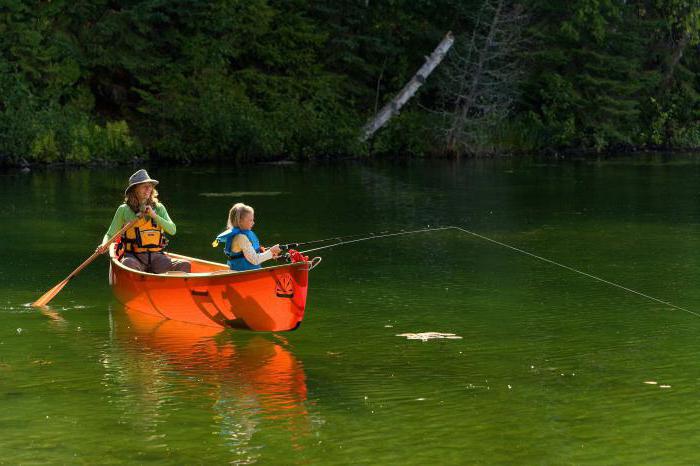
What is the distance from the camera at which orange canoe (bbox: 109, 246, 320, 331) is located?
10.9 meters

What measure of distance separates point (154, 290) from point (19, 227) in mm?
8033

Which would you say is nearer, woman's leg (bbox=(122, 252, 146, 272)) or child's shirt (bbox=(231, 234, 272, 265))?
child's shirt (bbox=(231, 234, 272, 265))

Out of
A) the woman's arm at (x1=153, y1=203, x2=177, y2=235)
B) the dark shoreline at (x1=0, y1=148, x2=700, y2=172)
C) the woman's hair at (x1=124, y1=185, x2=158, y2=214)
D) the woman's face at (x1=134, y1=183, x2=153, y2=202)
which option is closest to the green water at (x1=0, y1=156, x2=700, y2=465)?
the woman's arm at (x1=153, y1=203, x2=177, y2=235)

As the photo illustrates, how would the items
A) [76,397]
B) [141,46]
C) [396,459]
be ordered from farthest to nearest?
[141,46], [76,397], [396,459]

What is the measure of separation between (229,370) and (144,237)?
319cm

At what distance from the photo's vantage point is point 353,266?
50.6 feet

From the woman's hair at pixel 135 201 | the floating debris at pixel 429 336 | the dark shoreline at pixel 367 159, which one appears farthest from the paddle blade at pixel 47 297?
the dark shoreline at pixel 367 159

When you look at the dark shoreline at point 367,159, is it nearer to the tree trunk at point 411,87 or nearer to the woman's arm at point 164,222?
the tree trunk at point 411,87

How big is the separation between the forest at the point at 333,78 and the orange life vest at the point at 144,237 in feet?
68.9

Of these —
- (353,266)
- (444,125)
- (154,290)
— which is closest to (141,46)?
(444,125)

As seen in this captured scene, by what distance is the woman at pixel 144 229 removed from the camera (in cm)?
1249

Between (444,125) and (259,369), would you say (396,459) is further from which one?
(444,125)

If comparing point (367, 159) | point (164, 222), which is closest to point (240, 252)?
point (164, 222)

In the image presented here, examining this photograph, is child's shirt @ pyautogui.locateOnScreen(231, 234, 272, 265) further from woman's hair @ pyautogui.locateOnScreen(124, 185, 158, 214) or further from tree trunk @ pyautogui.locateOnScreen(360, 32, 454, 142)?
tree trunk @ pyautogui.locateOnScreen(360, 32, 454, 142)
